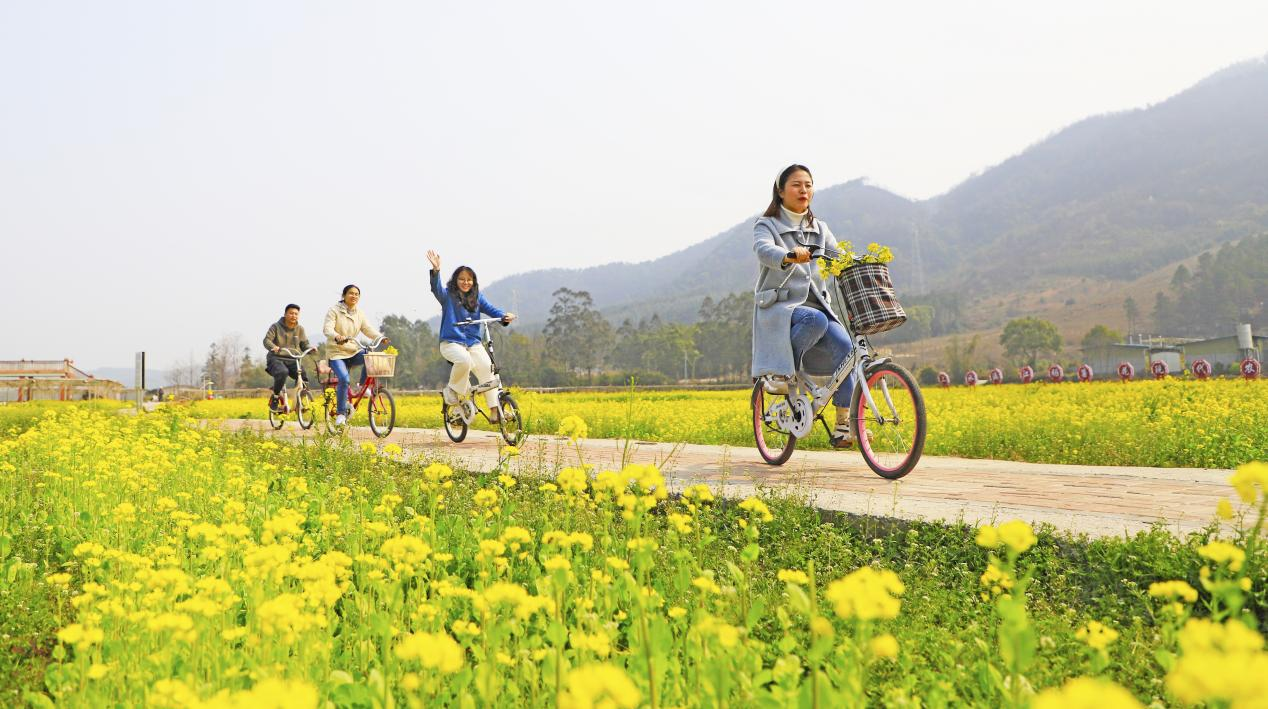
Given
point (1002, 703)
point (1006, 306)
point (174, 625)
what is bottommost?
point (1002, 703)

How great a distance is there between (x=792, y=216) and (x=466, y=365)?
389cm

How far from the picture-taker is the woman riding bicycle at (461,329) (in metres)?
7.93

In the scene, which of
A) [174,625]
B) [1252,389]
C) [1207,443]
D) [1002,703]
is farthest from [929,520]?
[1252,389]

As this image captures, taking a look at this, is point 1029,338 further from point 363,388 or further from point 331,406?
point 331,406

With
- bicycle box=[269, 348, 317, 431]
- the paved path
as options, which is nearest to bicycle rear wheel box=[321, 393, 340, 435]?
bicycle box=[269, 348, 317, 431]

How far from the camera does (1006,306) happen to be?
16500cm

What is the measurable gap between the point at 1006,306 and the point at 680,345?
347ft

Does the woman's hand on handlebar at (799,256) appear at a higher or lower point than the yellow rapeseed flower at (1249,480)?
higher

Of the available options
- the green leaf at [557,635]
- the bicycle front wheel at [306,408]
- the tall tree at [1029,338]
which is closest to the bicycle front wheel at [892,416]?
the green leaf at [557,635]

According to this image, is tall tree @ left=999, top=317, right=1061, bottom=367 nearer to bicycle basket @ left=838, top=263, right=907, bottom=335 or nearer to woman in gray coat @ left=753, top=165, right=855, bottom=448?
woman in gray coat @ left=753, top=165, right=855, bottom=448

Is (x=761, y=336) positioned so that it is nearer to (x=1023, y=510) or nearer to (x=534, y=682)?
(x=1023, y=510)

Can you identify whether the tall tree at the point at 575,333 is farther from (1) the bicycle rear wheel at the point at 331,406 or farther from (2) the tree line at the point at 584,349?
(1) the bicycle rear wheel at the point at 331,406

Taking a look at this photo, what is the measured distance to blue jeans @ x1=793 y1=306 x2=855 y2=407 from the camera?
17.0ft

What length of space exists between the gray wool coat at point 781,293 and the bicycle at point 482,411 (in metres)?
2.79
